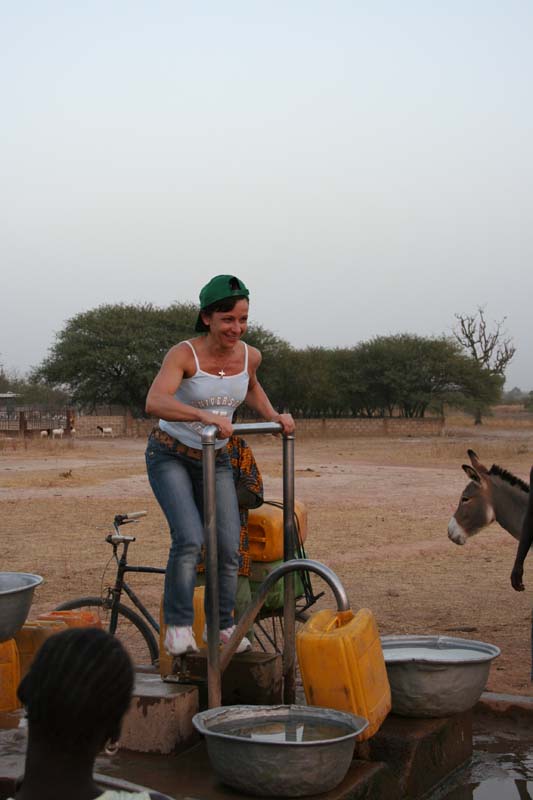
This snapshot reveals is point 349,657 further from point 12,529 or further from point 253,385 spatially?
point 12,529

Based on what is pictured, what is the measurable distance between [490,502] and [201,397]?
12.3 feet

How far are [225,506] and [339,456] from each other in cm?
2571

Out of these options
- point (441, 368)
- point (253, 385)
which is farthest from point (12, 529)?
point (441, 368)

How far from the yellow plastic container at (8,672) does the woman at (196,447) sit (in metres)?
0.83

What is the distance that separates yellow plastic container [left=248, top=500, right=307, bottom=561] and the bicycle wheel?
77 centimetres

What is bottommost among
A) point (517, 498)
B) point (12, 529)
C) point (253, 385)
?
Answer: point (12, 529)

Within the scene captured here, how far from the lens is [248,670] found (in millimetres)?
4164

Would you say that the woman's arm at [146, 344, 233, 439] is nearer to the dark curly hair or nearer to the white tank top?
the white tank top

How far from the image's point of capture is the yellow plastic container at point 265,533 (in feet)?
16.1

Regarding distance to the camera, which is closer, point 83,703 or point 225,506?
point 83,703

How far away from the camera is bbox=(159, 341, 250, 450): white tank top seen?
407 cm

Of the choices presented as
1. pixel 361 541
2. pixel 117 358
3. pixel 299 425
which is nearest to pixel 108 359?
pixel 117 358

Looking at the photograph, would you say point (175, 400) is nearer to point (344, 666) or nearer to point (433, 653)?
point (344, 666)

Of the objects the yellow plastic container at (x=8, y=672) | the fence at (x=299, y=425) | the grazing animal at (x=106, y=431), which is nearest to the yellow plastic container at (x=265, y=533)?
the yellow plastic container at (x=8, y=672)
